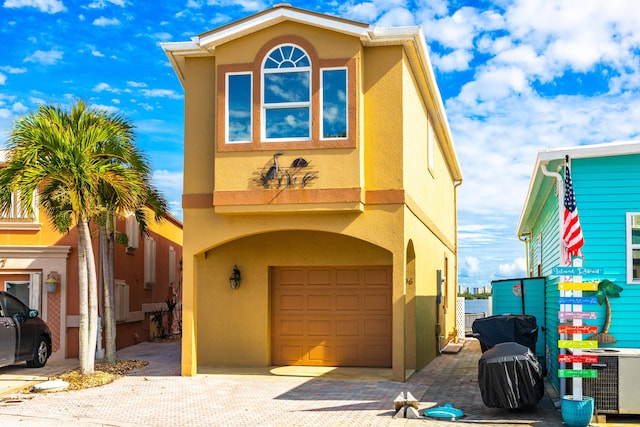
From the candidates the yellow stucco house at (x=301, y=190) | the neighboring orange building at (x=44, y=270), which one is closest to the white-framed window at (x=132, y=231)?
the neighboring orange building at (x=44, y=270)

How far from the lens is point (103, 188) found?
1539 cm

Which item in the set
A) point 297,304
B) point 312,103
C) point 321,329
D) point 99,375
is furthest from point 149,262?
point 312,103

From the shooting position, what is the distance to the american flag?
35.3 ft

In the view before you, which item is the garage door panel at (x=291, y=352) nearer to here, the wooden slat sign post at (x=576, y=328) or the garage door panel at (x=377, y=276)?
the garage door panel at (x=377, y=276)

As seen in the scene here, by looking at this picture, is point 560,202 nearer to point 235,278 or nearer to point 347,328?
point 347,328

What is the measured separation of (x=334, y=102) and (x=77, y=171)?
195 inches

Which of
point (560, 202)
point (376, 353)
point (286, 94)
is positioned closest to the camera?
Result: point (560, 202)

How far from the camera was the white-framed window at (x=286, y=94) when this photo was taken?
1406 cm

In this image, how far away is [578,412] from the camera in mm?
9875

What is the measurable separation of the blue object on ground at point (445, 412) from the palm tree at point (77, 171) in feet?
22.8

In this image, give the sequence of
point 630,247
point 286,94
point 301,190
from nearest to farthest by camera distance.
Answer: point 630,247 → point 301,190 → point 286,94

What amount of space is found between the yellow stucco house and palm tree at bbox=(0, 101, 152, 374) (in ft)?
4.96

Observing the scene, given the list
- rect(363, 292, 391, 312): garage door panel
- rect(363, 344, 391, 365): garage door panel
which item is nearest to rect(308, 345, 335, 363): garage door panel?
rect(363, 344, 391, 365): garage door panel

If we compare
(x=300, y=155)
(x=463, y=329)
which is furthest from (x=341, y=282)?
(x=463, y=329)
